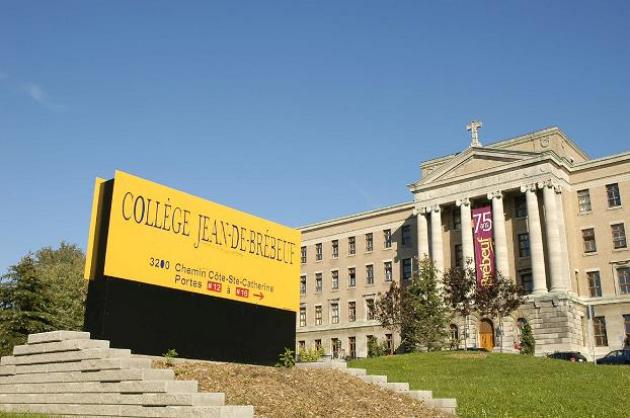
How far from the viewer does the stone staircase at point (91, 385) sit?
12.7 m

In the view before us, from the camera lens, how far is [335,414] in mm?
14805

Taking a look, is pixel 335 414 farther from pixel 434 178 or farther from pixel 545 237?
pixel 434 178

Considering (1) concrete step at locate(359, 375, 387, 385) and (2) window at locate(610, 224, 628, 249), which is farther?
(2) window at locate(610, 224, 628, 249)

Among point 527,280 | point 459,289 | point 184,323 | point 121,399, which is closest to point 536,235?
point 527,280

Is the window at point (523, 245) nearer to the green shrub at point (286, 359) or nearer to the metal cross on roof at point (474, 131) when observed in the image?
the metal cross on roof at point (474, 131)

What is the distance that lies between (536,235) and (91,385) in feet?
148

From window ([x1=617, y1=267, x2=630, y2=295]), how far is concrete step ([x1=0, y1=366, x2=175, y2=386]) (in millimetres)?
46940

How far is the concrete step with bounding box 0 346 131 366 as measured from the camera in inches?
585

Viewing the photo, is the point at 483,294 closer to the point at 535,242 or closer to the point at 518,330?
the point at 518,330

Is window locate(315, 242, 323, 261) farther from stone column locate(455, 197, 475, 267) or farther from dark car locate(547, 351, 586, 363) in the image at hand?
dark car locate(547, 351, 586, 363)

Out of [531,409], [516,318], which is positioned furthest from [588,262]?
[531,409]

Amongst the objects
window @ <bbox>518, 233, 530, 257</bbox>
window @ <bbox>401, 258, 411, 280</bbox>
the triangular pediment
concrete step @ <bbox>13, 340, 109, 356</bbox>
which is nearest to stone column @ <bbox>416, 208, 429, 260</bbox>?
the triangular pediment

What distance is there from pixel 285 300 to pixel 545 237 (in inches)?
1468

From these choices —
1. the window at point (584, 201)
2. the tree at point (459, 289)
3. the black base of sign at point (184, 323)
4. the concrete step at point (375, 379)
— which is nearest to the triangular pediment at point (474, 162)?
the window at point (584, 201)
